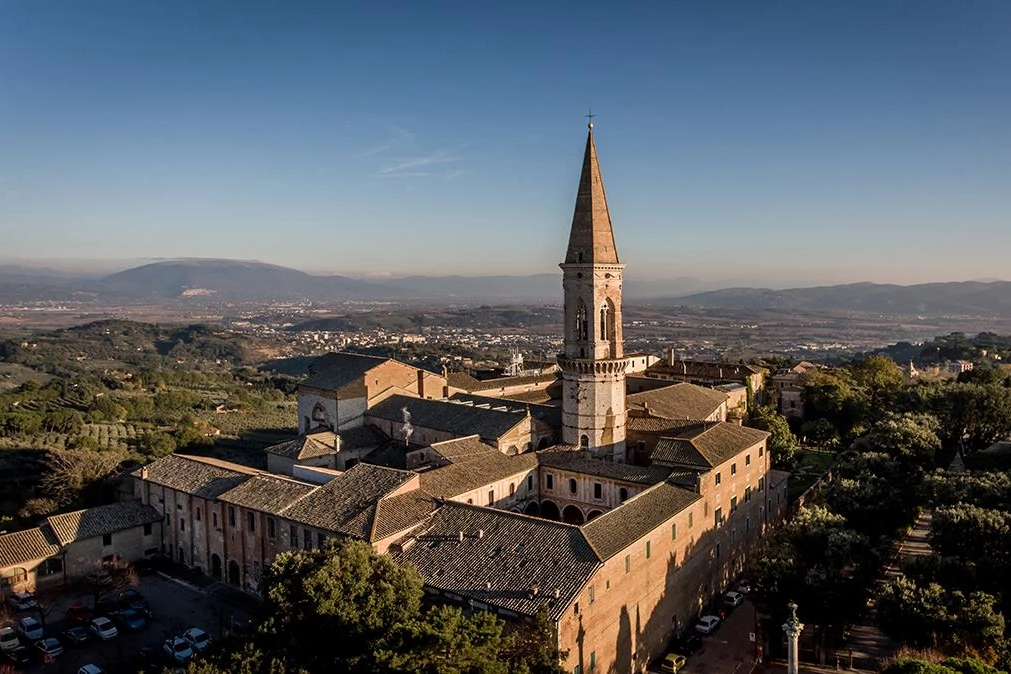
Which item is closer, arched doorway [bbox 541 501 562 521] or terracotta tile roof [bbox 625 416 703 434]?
arched doorway [bbox 541 501 562 521]

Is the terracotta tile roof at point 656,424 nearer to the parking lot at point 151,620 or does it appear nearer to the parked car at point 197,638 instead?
the parking lot at point 151,620

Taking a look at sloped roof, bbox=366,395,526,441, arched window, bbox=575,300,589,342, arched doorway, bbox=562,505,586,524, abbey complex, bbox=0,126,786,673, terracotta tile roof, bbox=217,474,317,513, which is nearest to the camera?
abbey complex, bbox=0,126,786,673

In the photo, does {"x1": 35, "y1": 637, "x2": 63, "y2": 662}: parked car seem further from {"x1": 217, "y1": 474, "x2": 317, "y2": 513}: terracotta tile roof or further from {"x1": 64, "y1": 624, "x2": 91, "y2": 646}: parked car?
{"x1": 217, "y1": 474, "x2": 317, "y2": 513}: terracotta tile roof

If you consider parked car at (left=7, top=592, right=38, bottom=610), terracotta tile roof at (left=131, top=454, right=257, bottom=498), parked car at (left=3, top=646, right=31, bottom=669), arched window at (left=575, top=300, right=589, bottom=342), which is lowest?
parked car at (left=3, top=646, right=31, bottom=669)

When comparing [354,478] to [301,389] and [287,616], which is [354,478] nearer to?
[287,616]

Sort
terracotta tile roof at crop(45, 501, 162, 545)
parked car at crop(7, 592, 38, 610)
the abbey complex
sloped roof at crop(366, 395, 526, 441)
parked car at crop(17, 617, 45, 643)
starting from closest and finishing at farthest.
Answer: the abbey complex
parked car at crop(17, 617, 45, 643)
parked car at crop(7, 592, 38, 610)
terracotta tile roof at crop(45, 501, 162, 545)
sloped roof at crop(366, 395, 526, 441)

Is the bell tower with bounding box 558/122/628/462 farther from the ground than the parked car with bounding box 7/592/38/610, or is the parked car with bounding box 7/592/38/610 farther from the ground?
the bell tower with bounding box 558/122/628/462

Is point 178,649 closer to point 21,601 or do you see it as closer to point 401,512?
point 21,601

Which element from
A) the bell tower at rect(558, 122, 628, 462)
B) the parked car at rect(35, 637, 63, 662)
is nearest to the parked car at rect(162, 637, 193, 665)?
the parked car at rect(35, 637, 63, 662)
